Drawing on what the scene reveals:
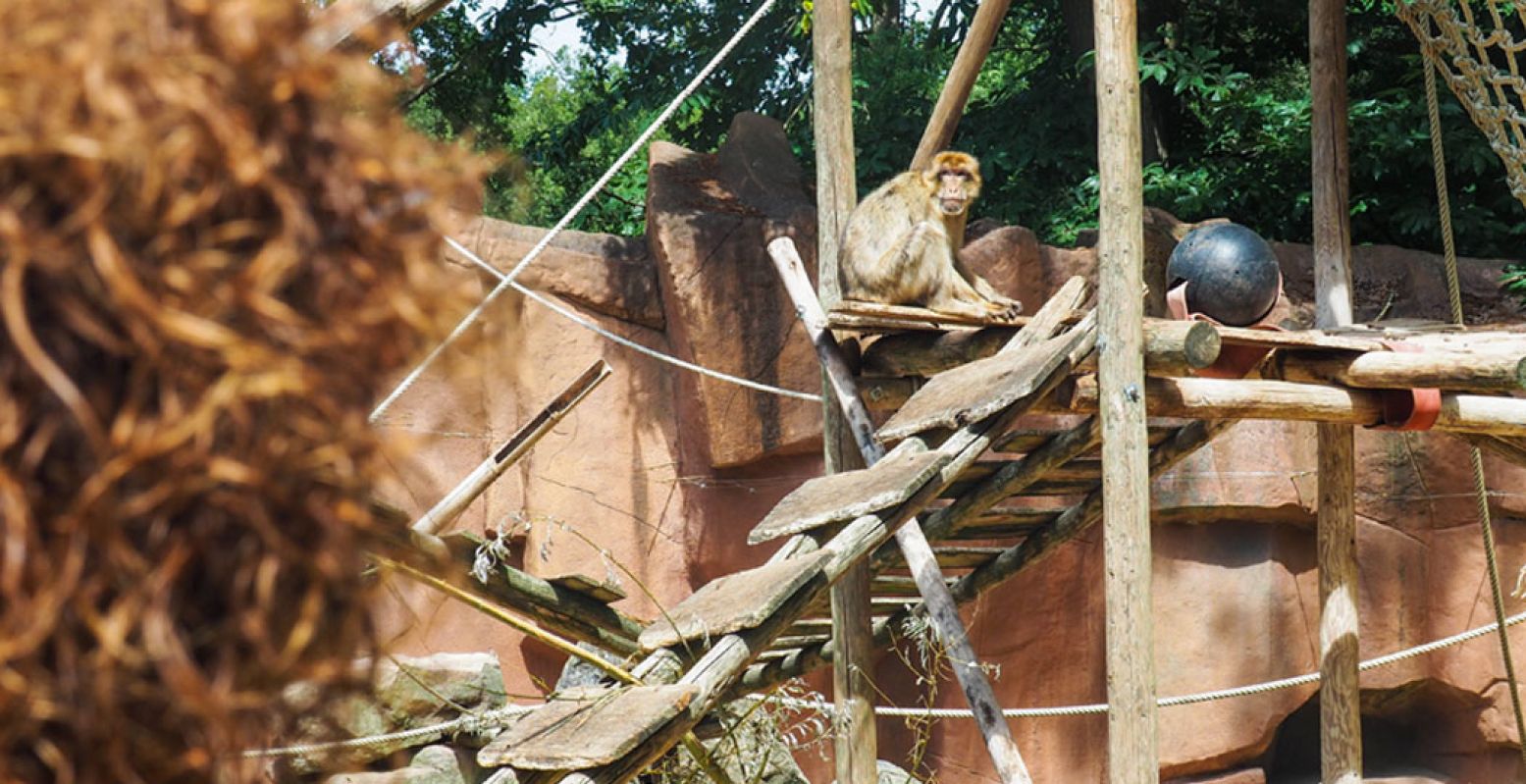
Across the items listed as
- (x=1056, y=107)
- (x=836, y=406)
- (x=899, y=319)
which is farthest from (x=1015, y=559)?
(x=1056, y=107)

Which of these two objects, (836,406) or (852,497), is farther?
(836,406)

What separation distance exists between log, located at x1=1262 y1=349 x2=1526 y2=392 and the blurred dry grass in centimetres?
501

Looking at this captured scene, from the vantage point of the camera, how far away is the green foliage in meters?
10.2

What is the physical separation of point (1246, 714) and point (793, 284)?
4.25 metres

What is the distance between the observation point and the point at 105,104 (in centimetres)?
121

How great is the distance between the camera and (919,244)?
710 cm

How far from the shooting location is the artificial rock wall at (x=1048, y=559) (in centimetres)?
899

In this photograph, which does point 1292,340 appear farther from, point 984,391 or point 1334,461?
point 1334,461

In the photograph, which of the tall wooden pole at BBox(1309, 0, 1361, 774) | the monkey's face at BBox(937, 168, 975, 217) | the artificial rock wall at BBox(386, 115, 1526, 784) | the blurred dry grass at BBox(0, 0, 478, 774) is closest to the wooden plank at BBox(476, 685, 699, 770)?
the blurred dry grass at BBox(0, 0, 478, 774)

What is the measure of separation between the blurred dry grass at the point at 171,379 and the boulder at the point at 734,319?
24.9 feet

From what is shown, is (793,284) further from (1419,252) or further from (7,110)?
(7,110)

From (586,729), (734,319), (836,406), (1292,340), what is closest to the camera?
(586,729)

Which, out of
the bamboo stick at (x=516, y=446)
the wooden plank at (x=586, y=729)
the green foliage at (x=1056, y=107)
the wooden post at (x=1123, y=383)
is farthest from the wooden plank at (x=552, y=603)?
the green foliage at (x=1056, y=107)

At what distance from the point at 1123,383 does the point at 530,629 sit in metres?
2.38
